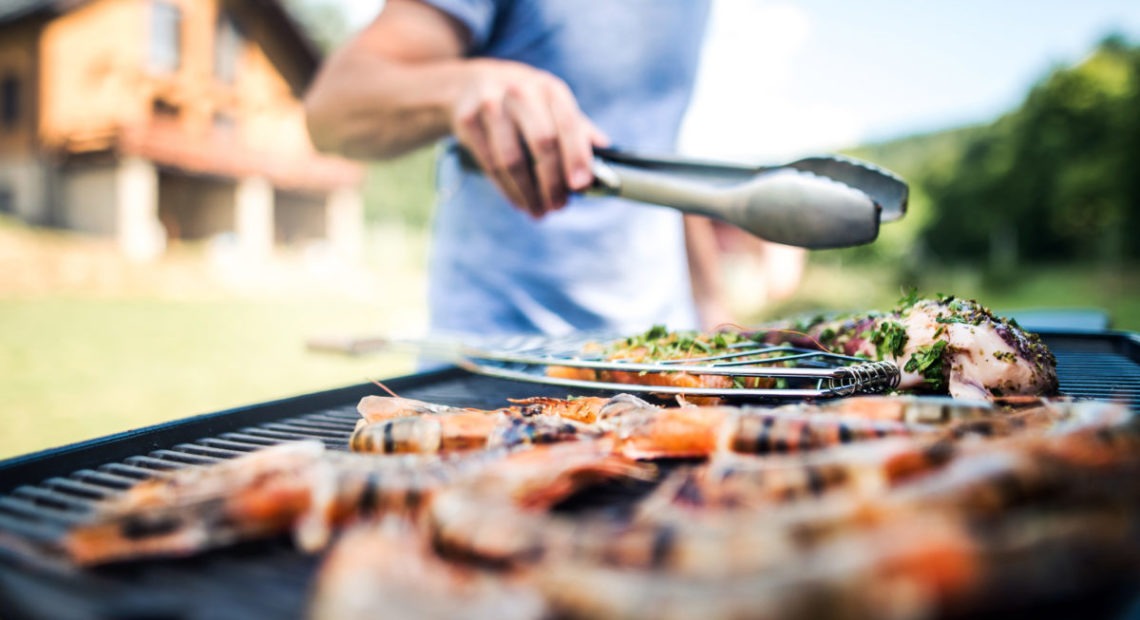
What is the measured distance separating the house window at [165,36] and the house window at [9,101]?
5082 mm

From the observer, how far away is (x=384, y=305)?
20.5 metres

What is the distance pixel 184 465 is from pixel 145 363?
11482mm

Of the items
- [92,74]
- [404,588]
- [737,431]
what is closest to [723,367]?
[737,431]

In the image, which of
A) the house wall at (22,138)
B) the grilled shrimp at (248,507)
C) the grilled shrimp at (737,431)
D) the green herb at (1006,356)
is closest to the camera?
the grilled shrimp at (248,507)

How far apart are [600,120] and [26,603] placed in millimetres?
3208

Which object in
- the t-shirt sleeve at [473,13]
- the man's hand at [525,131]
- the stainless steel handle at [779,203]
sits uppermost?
the t-shirt sleeve at [473,13]

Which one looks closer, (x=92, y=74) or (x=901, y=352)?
(x=901, y=352)

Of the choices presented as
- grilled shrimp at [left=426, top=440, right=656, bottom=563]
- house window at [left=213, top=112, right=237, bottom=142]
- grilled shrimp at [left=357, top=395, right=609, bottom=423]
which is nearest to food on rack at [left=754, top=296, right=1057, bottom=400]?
grilled shrimp at [left=357, top=395, right=609, bottom=423]

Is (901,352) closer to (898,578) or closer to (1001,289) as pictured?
(898,578)

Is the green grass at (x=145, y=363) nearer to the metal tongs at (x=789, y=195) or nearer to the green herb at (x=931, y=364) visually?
the metal tongs at (x=789, y=195)

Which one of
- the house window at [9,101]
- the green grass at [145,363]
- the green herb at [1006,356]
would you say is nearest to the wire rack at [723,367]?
the green herb at [1006,356]

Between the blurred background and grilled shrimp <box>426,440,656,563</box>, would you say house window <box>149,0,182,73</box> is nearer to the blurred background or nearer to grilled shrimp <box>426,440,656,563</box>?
the blurred background

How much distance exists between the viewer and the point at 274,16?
25328mm

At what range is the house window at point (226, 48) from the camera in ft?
79.2
